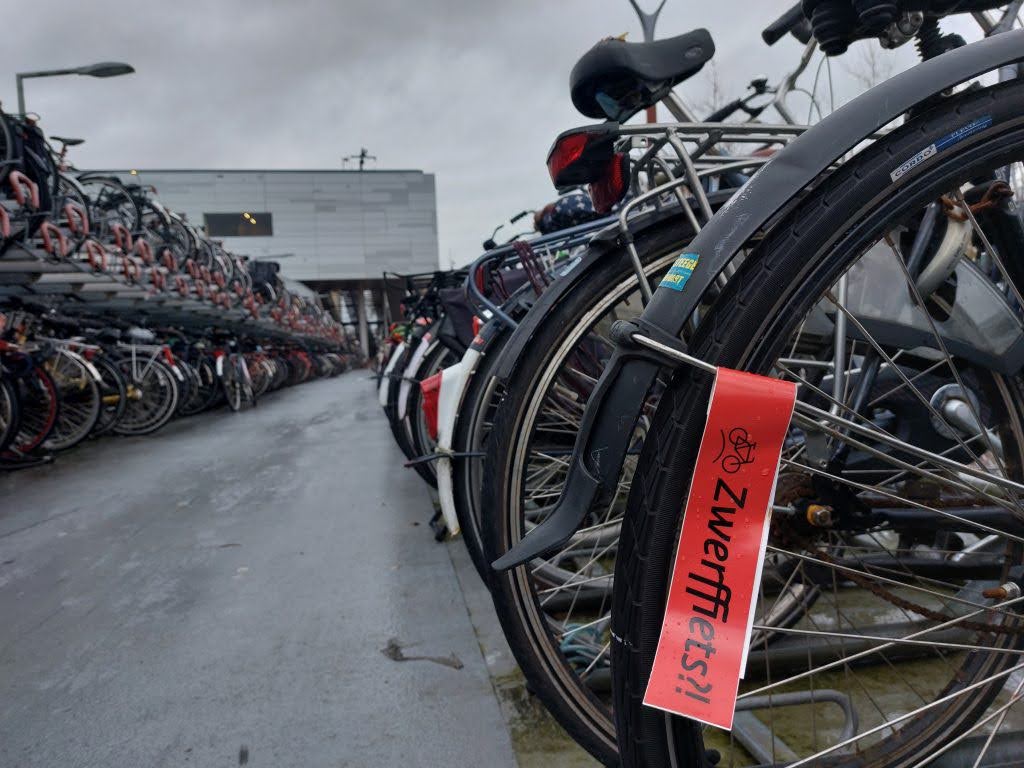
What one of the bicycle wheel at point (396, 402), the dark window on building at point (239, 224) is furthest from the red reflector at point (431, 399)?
the dark window on building at point (239, 224)

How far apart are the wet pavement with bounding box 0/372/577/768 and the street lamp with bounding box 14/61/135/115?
264 inches

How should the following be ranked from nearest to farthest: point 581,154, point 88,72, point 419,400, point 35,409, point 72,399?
point 581,154
point 419,400
point 35,409
point 72,399
point 88,72

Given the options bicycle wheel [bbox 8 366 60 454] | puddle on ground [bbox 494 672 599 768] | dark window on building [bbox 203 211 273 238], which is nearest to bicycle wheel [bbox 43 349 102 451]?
bicycle wheel [bbox 8 366 60 454]

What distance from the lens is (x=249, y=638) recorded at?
2059 mm

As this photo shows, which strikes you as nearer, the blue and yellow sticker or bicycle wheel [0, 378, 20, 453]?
the blue and yellow sticker

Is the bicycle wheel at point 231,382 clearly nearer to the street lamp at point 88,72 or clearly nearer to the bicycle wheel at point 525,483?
the street lamp at point 88,72

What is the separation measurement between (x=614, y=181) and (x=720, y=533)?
0.74m

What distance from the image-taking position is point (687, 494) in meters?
0.78

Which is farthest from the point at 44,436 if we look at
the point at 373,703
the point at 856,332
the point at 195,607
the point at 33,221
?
the point at 856,332

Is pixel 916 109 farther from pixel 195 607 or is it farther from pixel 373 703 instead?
pixel 195 607

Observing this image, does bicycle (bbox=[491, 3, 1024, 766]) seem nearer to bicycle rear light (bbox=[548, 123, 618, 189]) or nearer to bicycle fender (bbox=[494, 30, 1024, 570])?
bicycle fender (bbox=[494, 30, 1024, 570])

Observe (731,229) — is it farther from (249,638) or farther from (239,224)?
(239,224)

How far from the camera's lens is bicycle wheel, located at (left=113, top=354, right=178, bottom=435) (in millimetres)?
6949

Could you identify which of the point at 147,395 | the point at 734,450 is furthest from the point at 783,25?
the point at 147,395
